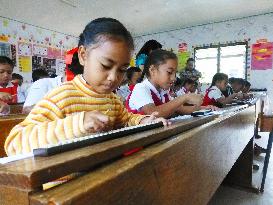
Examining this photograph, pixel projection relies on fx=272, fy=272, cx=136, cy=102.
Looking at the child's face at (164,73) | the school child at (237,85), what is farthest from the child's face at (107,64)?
the school child at (237,85)

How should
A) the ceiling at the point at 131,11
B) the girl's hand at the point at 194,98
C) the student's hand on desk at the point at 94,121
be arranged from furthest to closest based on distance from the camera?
the ceiling at the point at 131,11 → the girl's hand at the point at 194,98 → the student's hand on desk at the point at 94,121

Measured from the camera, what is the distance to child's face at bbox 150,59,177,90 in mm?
1799

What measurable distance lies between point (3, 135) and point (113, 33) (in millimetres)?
1052

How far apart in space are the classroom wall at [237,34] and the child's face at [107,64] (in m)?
5.65

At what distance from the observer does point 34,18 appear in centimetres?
629

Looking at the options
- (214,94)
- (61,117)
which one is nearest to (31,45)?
(214,94)

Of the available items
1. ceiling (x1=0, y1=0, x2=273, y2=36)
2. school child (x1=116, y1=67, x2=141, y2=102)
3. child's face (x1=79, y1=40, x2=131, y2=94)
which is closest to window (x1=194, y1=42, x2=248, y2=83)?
ceiling (x1=0, y1=0, x2=273, y2=36)

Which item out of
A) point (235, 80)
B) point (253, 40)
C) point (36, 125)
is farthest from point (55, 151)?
A: point (253, 40)

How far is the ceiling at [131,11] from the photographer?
553cm

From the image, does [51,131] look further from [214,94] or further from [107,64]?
[214,94]

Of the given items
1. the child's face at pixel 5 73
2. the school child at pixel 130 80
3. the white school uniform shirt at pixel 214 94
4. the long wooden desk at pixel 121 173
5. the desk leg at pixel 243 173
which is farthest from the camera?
the school child at pixel 130 80

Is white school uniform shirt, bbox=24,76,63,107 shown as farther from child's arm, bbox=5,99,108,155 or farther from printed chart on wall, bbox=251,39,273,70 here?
printed chart on wall, bbox=251,39,273,70

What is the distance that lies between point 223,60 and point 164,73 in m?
6.10

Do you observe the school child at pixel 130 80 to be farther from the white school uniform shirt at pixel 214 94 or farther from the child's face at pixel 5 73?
the child's face at pixel 5 73
